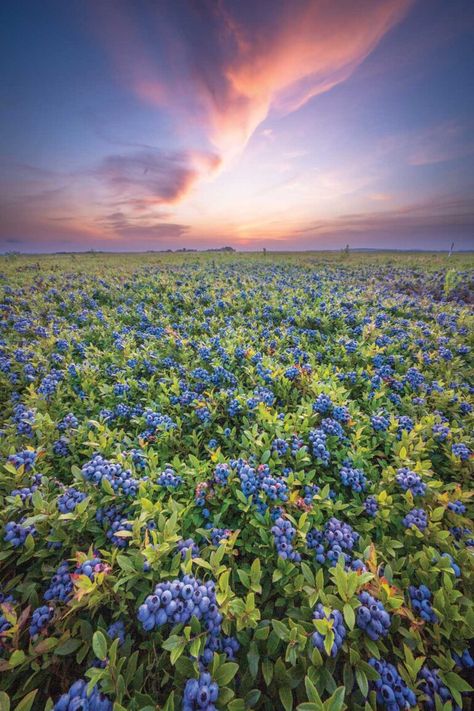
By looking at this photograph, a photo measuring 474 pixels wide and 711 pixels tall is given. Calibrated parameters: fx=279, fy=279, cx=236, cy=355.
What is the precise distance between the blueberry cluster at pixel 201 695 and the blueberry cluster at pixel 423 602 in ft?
5.09

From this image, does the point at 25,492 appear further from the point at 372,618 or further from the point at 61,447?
the point at 372,618

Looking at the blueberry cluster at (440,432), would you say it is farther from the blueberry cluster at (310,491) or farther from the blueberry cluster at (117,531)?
the blueberry cluster at (117,531)

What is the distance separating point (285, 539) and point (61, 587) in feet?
5.88

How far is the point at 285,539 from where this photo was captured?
2.39 metres

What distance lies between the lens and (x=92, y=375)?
5.25 meters

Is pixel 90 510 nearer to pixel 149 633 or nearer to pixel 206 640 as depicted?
pixel 149 633

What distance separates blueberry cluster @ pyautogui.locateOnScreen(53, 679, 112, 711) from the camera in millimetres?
1536

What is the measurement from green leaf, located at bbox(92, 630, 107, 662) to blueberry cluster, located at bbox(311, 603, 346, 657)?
1.34m

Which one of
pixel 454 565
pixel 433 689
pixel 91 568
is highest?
pixel 91 568

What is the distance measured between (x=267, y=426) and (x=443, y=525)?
206cm

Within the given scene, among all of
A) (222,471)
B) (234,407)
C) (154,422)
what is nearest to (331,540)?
(222,471)

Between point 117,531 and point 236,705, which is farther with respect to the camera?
point 117,531

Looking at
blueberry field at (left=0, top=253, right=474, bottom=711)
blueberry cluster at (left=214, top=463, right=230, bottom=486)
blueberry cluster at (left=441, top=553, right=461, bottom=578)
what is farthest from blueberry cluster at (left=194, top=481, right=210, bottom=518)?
blueberry cluster at (left=441, top=553, right=461, bottom=578)

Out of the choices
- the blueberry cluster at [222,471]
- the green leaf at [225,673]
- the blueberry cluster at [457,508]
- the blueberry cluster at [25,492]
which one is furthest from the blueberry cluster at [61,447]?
the blueberry cluster at [457,508]
